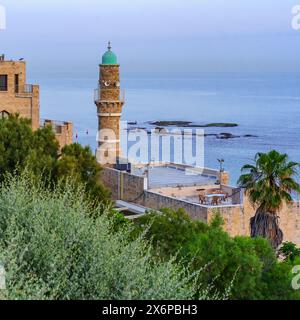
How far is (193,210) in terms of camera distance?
95.1 feet

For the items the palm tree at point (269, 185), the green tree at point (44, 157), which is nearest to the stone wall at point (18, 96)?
the green tree at point (44, 157)

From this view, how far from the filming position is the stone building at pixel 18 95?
36.5 metres

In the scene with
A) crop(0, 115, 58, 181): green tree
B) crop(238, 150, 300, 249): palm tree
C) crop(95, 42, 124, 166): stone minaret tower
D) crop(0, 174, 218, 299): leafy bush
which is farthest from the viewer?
crop(95, 42, 124, 166): stone minaret tower

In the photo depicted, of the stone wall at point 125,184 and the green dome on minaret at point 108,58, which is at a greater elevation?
the green dome on minaret at point 108,58

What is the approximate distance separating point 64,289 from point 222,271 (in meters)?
7.28

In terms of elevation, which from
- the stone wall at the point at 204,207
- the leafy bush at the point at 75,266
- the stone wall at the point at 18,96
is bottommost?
the stone wall at the point at 204,207

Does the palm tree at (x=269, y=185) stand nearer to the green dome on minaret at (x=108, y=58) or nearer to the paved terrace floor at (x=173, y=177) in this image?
the paved terrace floor at (x=173, y=177)

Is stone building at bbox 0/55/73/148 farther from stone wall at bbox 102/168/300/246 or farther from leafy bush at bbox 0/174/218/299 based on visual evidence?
leafy bush at bbox 0/174/218/299

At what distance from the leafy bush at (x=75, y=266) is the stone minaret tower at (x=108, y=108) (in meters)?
29.9

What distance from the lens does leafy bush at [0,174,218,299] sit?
1066cm

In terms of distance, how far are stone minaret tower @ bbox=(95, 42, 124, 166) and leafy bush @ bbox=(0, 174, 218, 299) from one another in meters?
29.9

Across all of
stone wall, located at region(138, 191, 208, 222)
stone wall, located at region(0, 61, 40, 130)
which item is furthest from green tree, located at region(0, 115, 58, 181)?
stone wall, located at region(0, 61, 40, 130)

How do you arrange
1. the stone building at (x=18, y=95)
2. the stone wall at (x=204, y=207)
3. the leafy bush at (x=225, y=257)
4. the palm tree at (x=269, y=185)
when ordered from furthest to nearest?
the stone building at (x=18, y=95) < the stone wall at (x=204, y=207) < the palm tree at (x=269, y=185) < the leafy bush at (x=225, y=257)

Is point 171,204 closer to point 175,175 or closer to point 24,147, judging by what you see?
point 24,147
